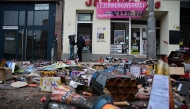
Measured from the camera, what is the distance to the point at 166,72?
3.04 metres

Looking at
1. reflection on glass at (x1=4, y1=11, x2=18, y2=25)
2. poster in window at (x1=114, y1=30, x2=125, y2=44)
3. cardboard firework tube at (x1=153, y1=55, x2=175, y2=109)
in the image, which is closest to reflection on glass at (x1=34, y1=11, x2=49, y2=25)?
reflection on glass at (x1=4, y1=11, x2=18, y2=25)

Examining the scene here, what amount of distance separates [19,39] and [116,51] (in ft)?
25.8

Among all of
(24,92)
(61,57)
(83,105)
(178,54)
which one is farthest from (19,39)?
(83,105)

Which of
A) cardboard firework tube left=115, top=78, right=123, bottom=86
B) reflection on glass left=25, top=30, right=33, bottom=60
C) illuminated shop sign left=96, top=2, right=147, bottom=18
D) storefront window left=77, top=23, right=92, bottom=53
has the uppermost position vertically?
illuminated shop sign left=96, top=2, right=147, bottom=18

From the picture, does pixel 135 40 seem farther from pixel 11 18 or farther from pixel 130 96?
pixel 130 96

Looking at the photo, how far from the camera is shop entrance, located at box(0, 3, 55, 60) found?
47.7 ft

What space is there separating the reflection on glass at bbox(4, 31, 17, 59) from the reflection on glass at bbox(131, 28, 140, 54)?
30.8 feet

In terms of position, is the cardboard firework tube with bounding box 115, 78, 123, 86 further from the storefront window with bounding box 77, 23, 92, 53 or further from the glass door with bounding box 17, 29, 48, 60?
the glass door with bounding box 17, 29, 48, 60

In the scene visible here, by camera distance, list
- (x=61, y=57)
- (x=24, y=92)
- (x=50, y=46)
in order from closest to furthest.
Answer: (x=24, y=92) → (x=61, y=57) → (x=50, y=46)

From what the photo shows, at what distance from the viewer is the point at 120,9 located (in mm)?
13016

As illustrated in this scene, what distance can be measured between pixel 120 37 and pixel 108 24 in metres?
1.45

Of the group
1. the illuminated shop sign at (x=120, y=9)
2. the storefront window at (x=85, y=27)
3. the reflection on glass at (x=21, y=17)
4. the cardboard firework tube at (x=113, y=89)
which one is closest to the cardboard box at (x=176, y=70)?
the cardboard firework tube at (x=113, y=89)

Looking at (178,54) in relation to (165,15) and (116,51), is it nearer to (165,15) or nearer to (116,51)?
(116,51)

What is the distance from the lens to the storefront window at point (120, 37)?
1362cm
